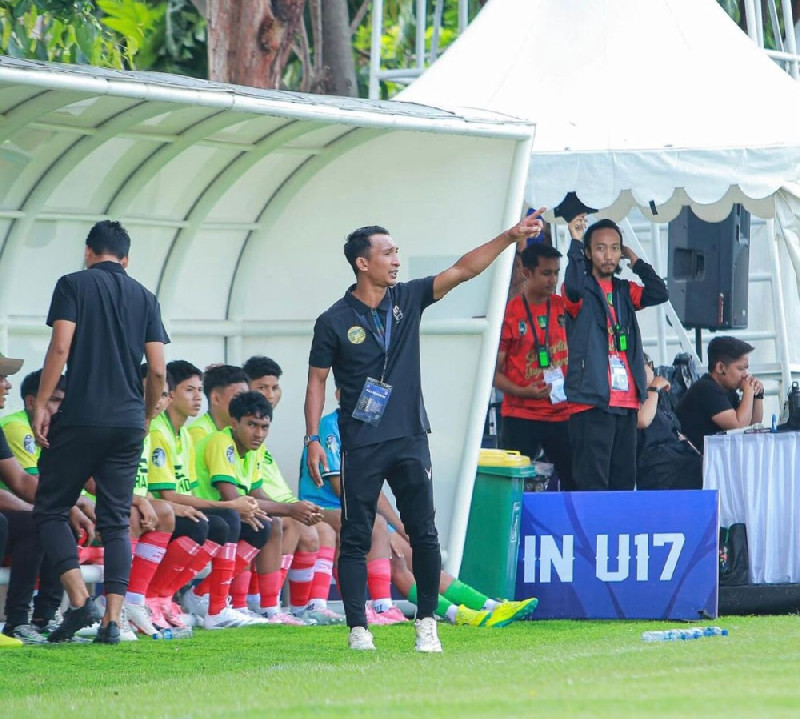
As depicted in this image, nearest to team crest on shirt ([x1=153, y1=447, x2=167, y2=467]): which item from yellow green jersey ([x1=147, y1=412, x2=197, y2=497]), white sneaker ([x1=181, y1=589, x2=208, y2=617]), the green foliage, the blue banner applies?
yellow green jersey ([x1=147, y1=412, x2=197, y2=497])

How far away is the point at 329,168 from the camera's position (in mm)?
11336

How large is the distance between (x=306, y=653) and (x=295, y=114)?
282 centimetres

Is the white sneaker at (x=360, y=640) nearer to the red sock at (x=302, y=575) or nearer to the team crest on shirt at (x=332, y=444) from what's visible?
the red sock at (x=302, y=575)

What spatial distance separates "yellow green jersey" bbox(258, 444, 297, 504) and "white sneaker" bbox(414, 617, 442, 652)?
2294 mm

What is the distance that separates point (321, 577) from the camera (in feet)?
33.8

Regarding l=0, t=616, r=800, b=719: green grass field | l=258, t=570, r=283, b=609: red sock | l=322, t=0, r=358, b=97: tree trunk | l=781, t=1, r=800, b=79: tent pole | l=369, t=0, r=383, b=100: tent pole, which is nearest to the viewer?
l=0, t=616, r=800, b=719: green grass field

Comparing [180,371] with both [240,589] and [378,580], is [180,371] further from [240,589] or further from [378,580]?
[378,580]

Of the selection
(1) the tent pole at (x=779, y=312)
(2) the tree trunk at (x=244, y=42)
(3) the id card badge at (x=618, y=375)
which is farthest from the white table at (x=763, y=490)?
(2) the tree trunk at (x=244, y=42)

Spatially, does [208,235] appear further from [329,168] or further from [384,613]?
[384,613]

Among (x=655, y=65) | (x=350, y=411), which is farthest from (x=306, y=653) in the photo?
(x=655, y=65)

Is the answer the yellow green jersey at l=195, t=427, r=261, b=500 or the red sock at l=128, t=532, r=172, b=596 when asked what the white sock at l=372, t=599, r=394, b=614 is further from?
the red sock at l=128, t=532, r=172, b=596

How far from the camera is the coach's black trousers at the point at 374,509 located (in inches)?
320

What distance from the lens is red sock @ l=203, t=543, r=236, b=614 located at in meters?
9.59

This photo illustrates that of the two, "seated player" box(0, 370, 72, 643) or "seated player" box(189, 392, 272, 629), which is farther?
"seated player" box(189, 392, 272, 629)
